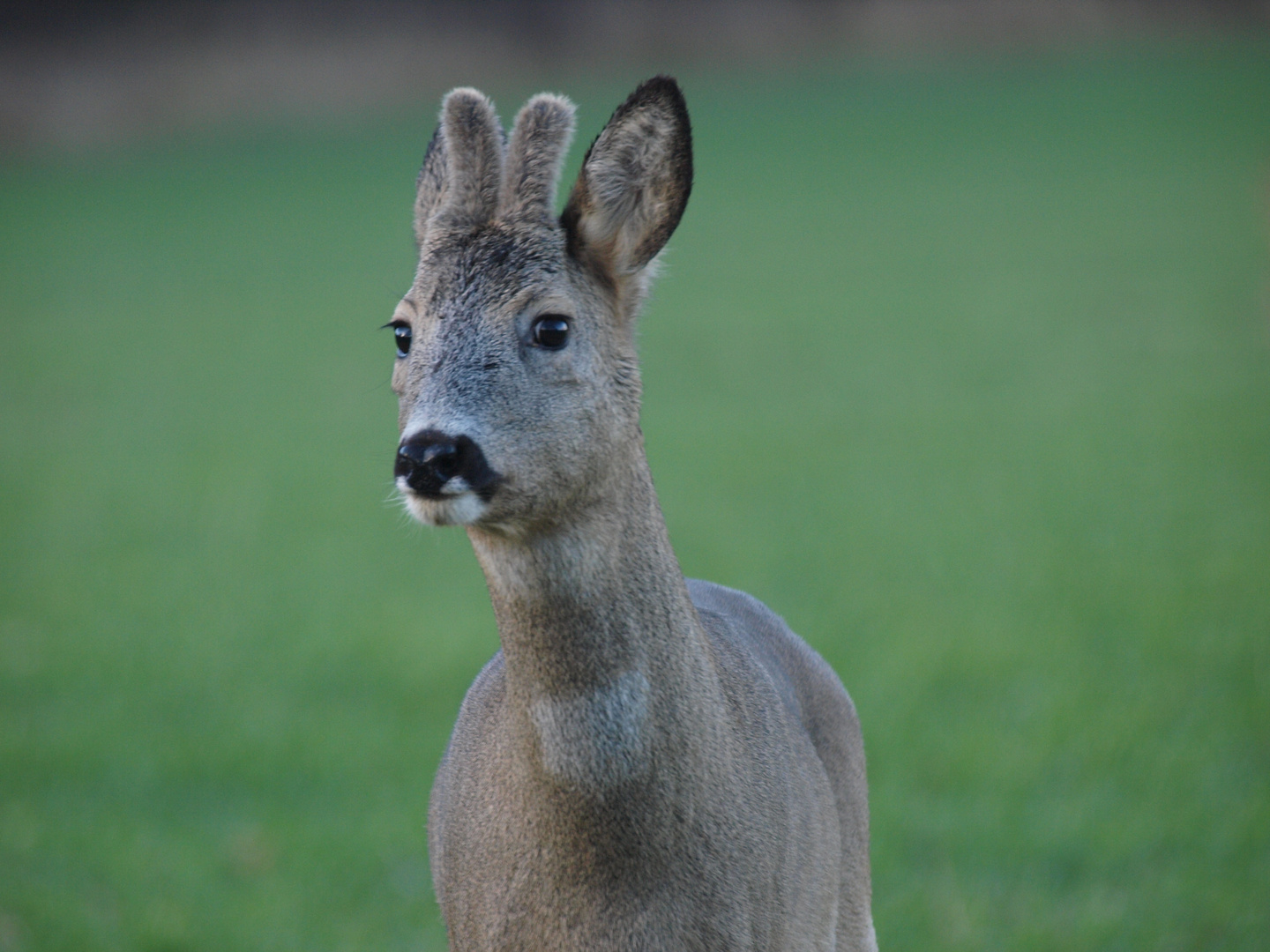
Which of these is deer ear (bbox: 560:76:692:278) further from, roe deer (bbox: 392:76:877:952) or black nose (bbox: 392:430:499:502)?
black nose (bbox: 392:430:499:502)

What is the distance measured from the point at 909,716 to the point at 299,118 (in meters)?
28.0

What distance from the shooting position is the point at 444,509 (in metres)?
3.04

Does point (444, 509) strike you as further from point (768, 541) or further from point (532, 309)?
point (768, 541)

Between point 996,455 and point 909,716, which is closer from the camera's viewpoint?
point 909,716

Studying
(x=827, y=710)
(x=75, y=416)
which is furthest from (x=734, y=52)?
(x=827, y=710)

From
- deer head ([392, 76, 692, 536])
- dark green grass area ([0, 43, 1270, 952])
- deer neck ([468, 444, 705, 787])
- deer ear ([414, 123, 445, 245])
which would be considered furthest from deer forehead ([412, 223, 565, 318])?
dark green grass area ([0, 43, 1270, 952])

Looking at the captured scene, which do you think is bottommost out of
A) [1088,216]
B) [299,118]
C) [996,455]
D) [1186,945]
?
[1186,945]

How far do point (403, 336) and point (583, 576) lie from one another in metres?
0.70

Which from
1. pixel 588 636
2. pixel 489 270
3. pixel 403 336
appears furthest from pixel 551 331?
pixel 588 636

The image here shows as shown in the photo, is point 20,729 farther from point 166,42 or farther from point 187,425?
point 166,42

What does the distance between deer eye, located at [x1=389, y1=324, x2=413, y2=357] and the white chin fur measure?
0.52 metres

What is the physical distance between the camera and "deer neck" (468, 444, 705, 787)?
10.8ft

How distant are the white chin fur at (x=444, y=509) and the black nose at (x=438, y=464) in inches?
0.7

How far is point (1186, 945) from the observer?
6.16m
